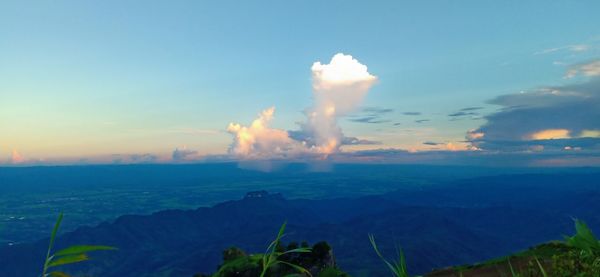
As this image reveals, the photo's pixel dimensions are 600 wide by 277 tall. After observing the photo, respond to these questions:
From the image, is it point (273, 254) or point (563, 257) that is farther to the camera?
point (563, 257)

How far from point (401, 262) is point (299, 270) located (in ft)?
2.13

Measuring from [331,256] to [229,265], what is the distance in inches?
2818

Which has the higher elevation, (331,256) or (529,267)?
(529,267)

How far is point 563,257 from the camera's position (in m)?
3.86

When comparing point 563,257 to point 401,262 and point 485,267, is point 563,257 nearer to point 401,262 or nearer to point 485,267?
point 401,262

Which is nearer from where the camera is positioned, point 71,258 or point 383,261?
point 71,258

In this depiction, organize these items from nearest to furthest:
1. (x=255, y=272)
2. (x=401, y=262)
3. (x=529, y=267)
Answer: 1. (x=401, y=262)
2. (x=529, y=267)
3. (x=255, y=272)

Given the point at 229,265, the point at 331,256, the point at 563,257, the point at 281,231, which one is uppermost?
the point at 281,231

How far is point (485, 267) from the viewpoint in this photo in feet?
147

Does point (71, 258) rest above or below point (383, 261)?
above

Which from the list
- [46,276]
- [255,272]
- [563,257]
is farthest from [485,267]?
[46,276]

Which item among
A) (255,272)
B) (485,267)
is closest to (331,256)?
(255,272)

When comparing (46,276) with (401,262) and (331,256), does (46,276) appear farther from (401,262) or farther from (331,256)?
(331,256)

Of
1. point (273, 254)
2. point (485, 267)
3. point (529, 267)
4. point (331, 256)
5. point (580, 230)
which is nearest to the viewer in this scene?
point (273, 254)
